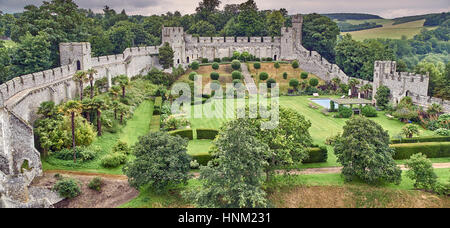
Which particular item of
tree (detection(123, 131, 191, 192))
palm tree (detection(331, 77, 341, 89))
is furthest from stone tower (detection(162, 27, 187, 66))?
tree (detection(123, 131, 191, 192))

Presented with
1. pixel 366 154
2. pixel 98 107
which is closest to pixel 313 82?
pixel 366 154

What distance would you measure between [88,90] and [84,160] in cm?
1124

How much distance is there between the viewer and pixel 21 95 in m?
20.6

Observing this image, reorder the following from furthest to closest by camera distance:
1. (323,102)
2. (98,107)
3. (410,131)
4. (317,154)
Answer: (323,102) < (410,131) < (98,107) < (317,154)

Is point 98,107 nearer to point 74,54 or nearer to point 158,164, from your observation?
point 158,164

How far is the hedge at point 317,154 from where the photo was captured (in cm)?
2177

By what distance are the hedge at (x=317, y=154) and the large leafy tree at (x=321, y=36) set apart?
3430cm

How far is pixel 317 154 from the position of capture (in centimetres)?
2183

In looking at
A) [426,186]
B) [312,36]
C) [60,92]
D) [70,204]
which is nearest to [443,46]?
[312,36]

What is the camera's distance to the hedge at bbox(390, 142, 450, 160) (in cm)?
2253

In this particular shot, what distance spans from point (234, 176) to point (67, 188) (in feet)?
25.1

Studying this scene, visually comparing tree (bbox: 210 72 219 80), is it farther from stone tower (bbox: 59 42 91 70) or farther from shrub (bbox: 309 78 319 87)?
stone tower (bbox: 59 42 91 70)

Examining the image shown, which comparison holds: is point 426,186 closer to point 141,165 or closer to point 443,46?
point 141,165

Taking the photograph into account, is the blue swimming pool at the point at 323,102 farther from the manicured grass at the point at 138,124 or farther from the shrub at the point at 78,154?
the shrub at the point at 78,154
